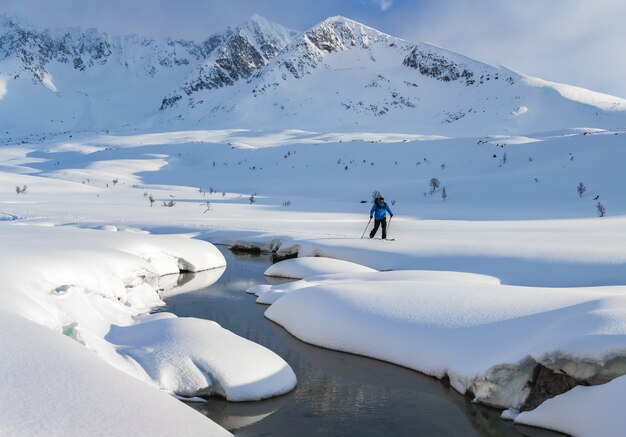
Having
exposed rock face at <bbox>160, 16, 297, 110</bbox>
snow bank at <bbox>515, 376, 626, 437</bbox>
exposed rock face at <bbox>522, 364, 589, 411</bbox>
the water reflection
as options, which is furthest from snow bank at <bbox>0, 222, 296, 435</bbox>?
exposed rock face at <bbox>160, 16, 297, 110</bbox>

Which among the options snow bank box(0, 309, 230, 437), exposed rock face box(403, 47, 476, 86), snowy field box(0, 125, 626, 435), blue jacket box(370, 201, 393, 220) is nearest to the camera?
snow bank box(0, 309, 230, 437)

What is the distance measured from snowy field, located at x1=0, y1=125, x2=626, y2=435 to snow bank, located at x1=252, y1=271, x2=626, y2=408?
0.02m

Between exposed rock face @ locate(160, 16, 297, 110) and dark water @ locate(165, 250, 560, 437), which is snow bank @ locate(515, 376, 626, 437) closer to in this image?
dark water @ locate(165, 250, 560, 437)

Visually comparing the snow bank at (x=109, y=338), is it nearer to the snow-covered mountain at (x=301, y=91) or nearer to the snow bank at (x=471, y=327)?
the snow bank at (x=471, y=327)

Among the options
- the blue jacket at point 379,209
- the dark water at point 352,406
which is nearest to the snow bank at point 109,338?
the dark water at point 352,406

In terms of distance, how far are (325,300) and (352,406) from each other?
3.22 m

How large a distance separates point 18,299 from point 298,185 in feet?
115

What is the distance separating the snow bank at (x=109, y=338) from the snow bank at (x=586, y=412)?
305cm

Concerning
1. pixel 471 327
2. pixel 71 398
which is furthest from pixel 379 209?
pixel 71 398

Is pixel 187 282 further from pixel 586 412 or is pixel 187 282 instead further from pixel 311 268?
pixel 586 412

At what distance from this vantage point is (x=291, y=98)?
9275 cm

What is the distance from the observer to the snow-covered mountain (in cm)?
8050

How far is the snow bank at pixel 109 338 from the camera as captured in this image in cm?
481

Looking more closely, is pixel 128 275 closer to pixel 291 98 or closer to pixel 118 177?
pixel 118 177
